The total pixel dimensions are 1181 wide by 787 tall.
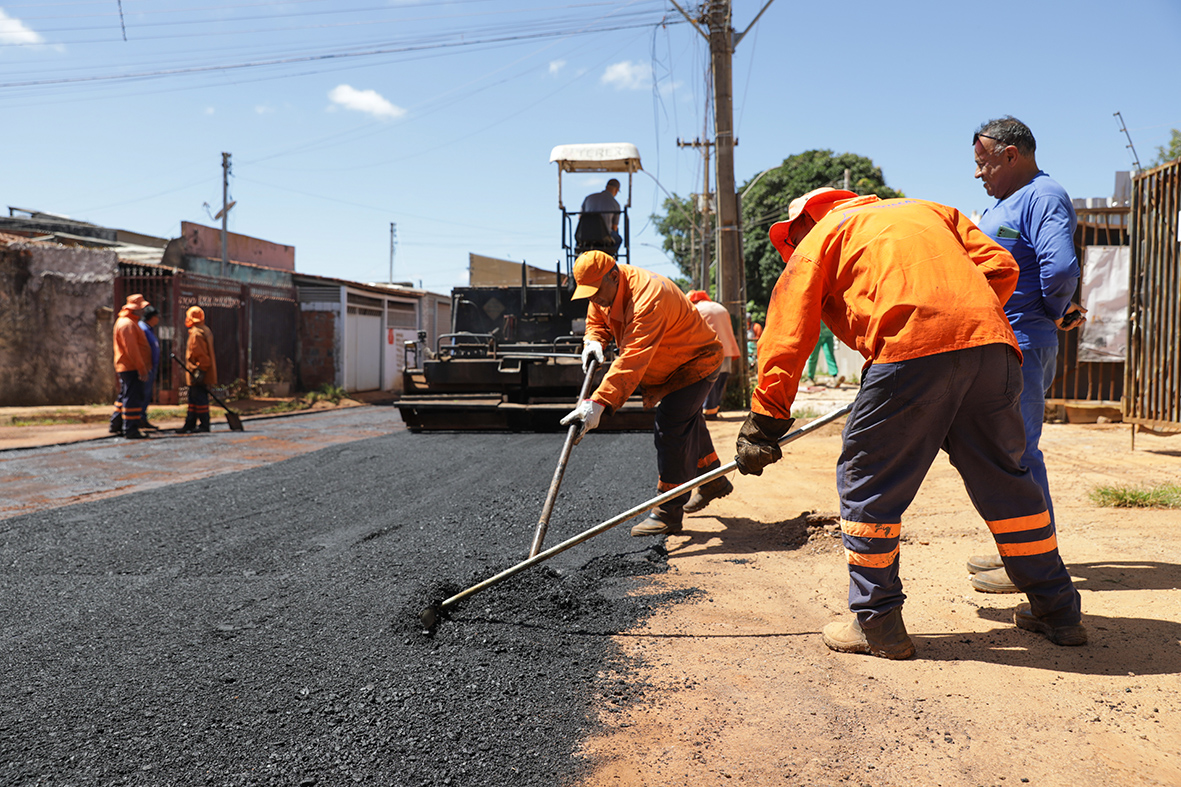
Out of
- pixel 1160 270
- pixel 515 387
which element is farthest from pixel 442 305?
pixel 1160 270

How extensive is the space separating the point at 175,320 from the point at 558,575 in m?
12.9

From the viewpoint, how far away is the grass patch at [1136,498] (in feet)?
12.8

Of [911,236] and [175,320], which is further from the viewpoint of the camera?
[175,320]

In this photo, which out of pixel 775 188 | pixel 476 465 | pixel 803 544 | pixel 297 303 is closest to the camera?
pixel 803 544

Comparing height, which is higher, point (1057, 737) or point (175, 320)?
point (175, 320)

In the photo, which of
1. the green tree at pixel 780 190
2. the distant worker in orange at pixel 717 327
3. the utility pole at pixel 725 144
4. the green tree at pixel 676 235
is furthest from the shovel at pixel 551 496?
the green tree at pixel 676 235

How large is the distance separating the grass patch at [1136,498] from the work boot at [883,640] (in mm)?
2376

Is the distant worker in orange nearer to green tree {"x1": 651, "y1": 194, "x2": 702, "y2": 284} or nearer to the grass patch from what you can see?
the grass patch

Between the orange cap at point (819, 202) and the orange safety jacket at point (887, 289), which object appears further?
the orange cap at point (819, 202)

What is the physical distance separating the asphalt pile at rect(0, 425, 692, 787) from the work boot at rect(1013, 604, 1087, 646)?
125cm

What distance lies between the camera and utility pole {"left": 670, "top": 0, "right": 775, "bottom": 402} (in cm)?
1039

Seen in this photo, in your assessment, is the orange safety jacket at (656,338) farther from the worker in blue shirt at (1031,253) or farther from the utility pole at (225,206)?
the utility pole at (225,206)

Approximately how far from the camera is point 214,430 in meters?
10.2

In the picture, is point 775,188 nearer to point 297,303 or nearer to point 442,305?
point 442,305
